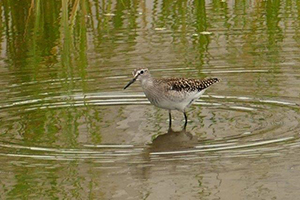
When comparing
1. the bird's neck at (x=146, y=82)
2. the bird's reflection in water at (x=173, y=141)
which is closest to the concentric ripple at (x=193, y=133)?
the bird's reflection in water at (x=173, y=141)

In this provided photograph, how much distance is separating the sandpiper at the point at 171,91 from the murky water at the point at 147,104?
21 cm

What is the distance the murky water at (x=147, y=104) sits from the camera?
812 centimetres

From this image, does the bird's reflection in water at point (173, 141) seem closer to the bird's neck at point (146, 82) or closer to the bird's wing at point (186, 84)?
the bird's wing at point (186, 84)

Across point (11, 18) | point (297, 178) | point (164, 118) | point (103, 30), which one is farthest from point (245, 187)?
point (11, 18)

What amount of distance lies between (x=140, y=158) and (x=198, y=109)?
211 cm

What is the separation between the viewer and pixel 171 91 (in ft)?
34.3

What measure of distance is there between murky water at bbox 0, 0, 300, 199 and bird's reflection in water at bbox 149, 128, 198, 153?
0.07 feet

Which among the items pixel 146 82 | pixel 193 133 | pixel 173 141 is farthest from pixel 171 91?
pixel 173 141

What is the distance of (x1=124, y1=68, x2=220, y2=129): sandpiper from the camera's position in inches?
409

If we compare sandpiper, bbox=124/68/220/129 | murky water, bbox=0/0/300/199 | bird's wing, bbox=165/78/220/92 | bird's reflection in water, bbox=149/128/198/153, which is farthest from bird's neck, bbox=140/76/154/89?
bird's reflection in water, bbox=149/128/198/153

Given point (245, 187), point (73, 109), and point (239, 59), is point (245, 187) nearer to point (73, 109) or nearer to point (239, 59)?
point (73, 109)

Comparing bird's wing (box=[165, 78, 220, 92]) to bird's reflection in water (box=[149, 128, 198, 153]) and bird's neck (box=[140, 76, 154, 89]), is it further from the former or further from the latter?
bird's reflection in water (box=[149, 128, 198, 153])

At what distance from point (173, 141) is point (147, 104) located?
150 centimetres

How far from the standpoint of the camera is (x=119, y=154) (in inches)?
352
